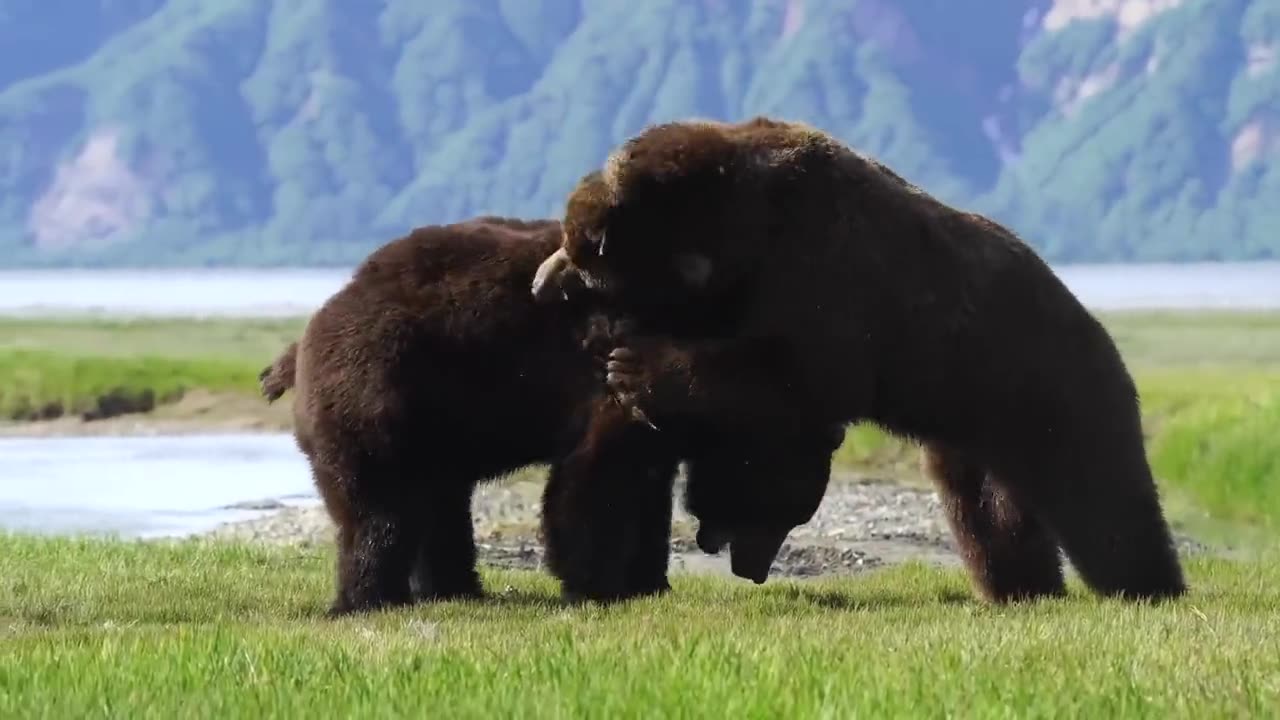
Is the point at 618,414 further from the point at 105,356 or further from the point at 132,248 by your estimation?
the point at 132,248

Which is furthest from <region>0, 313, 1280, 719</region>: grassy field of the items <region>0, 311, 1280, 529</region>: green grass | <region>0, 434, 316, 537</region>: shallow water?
<region>0, 311, 1280, 529</region>: green grass

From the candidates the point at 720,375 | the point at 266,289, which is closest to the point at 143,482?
the point at 720,375

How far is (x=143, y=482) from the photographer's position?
2475 cm

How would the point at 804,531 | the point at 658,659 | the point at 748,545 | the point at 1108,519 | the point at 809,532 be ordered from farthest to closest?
the point at 804,531 < the point at 809,532 < the point at 748,545 < the point at 1108,519 < the point at 658,659

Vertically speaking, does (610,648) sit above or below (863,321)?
below

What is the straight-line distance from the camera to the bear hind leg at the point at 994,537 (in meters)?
8.91

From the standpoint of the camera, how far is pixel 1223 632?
6914mm

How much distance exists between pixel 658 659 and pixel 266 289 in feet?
404

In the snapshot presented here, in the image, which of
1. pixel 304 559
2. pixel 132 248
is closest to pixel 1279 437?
pixel 304 559

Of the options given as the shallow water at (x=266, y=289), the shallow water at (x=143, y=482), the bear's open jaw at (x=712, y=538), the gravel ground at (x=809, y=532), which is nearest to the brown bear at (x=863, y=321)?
the bear's open jaw at (x=712, y=538)

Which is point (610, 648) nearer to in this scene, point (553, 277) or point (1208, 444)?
point (553, 277)

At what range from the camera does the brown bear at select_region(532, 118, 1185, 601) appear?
7.83 meters

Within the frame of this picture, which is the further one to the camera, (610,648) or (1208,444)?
(1208,444)

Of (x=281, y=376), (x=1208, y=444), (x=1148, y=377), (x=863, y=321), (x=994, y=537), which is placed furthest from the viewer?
(x=1148, y=377)
